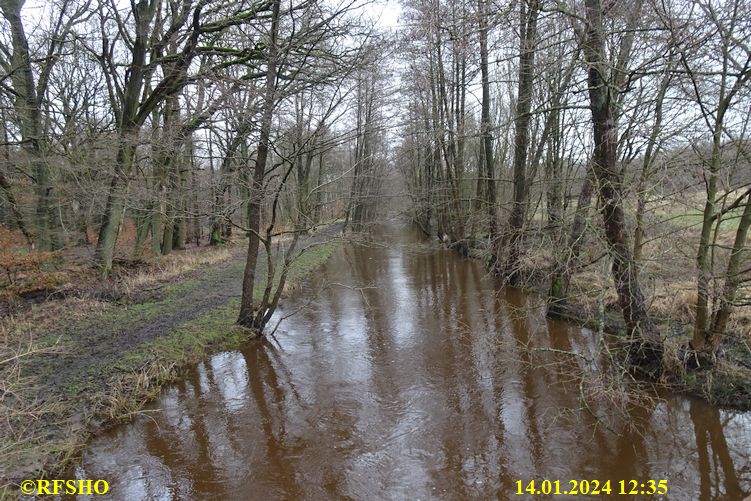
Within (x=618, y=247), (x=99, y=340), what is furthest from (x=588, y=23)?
(x=99, y=340)

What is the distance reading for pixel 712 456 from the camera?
191 inches

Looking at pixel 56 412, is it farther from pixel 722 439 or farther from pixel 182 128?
pixel 722 439

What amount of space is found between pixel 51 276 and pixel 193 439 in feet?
27.7

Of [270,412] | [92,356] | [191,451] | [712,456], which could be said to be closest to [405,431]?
[270,412]

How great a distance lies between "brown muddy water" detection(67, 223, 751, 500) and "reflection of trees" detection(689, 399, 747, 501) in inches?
0.7

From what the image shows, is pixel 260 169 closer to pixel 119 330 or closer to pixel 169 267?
pixel 119 330

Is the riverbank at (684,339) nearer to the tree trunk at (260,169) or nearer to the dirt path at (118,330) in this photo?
the tree trunk at (260,169)

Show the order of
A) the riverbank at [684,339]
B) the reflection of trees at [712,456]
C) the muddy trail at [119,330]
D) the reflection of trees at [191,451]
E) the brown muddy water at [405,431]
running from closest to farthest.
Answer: the reflection of trees at [712,456], the brown muddy water at [405,431], the reflection of trees at [191,451], the riverbank at [684,339], the muddy trail at [119,330]

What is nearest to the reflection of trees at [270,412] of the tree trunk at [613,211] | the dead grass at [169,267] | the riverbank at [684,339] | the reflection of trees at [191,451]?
the reflection of trees at [191,451]

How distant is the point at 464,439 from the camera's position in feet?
17.5

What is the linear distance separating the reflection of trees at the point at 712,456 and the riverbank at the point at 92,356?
6.41 m

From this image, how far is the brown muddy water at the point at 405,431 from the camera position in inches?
182

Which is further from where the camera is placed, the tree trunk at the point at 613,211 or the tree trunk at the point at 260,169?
the tree trunk at the point at 260,169

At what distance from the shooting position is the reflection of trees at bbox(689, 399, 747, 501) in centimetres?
432
